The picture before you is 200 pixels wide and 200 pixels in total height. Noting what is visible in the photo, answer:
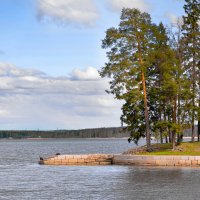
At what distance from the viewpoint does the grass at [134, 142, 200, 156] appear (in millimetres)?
59444

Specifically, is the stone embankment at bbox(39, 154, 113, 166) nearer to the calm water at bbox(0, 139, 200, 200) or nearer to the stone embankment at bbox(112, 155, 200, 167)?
the stone embankment at bbox(112, 155, 200, 167)

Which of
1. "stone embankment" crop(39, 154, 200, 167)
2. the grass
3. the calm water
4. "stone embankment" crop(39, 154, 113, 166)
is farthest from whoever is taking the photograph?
"stone embankment" crop(39, 154, 113, 166)

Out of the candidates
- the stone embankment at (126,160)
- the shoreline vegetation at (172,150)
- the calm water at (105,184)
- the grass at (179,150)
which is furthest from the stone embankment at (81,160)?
the calm water at (105,184)

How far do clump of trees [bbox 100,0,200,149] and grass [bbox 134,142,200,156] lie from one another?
4.42 ft

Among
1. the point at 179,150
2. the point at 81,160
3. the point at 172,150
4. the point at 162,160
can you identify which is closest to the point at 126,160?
the point at 162,160

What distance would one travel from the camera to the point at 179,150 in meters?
61.5

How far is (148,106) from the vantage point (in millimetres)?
65875

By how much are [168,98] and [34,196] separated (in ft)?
108

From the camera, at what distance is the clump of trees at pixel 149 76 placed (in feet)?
204

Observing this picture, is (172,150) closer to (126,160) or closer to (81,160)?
(126,160)

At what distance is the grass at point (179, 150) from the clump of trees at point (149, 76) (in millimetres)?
1346

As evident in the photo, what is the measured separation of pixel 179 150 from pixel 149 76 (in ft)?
35.5

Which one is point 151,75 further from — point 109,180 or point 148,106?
point 109,180

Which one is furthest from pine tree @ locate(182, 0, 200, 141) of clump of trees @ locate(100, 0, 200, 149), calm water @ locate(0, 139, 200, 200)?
calm water @ locate(0, 139, 200, 200)
